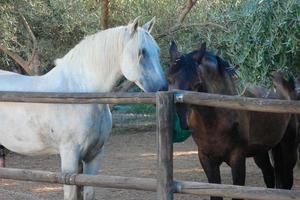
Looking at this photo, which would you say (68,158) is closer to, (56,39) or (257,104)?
(257,104)

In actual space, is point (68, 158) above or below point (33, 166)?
above

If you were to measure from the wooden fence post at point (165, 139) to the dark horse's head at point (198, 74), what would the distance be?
115 centimetres

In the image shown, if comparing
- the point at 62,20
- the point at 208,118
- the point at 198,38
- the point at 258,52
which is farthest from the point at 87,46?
the point at 62,20

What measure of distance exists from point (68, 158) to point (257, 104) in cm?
179

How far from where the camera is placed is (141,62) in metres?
4.69

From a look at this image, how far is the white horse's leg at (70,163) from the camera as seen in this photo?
4656 mm

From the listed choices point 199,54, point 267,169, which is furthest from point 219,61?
point 267,169

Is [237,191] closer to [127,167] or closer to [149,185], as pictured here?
[149,185]

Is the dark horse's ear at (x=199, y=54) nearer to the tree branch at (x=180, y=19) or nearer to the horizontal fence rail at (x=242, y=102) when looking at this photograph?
the horizontal fence rail at (x=242, y=102)

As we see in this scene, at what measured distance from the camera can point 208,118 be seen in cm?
552

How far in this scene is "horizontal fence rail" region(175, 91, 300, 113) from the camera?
351cm

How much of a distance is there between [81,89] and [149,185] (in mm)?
1358

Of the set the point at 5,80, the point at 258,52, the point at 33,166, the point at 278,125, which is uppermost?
the point at 258,52

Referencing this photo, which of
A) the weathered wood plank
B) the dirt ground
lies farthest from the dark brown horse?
the dirt ground
